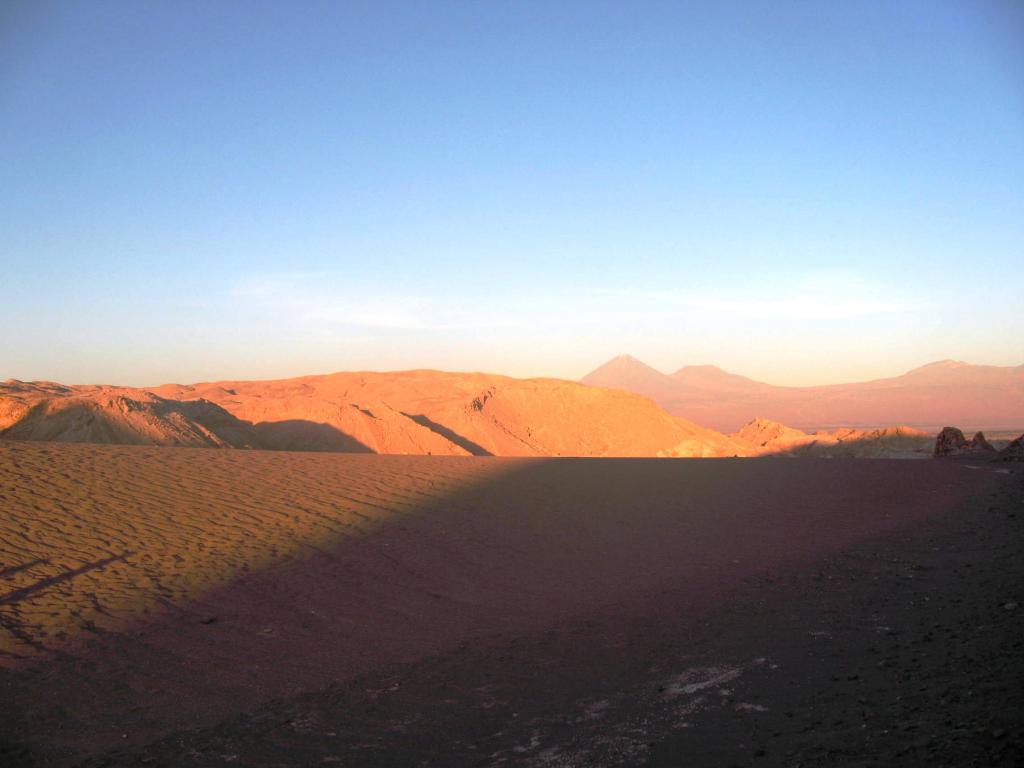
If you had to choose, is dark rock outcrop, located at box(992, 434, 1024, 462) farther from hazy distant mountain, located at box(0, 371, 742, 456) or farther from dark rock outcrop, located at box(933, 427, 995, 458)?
hazy distant mountain, located at box(0, 371, 742, 456)

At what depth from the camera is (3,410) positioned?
1022 inches

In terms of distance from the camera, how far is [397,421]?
35844mm

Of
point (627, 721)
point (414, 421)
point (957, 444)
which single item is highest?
point (414, 421)

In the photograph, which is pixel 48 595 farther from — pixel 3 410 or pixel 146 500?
pixel 3 410

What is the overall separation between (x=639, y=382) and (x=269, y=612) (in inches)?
7076

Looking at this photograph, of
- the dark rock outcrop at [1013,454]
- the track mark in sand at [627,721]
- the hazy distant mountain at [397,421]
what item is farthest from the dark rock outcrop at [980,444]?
the track mark in sand at [627,721]

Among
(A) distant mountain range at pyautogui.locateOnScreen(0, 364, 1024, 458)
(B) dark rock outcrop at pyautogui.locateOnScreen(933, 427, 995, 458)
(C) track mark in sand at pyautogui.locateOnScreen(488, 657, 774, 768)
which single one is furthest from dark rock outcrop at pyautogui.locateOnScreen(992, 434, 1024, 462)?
(C) track mark in sand at pyautogui.locateOnScreen(488, 657, 774, 768)

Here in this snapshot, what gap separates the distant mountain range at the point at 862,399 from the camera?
10788 centimetres

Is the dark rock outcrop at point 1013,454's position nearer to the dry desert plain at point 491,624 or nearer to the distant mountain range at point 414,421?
the dry desert plain at point 491,624

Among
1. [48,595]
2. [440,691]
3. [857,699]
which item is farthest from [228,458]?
[857,699]

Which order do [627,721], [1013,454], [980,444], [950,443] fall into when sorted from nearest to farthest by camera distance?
[627,721], [1013,454], [980,444], [950,443]

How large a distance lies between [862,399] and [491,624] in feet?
467

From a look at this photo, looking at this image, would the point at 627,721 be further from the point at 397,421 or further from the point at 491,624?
the point at 397,421

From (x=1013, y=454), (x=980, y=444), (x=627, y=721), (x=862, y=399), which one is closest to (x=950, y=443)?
(x=980, y=444)
